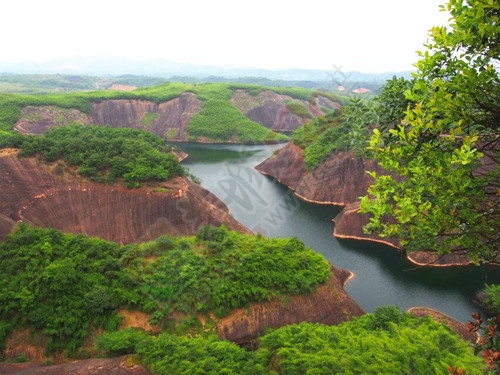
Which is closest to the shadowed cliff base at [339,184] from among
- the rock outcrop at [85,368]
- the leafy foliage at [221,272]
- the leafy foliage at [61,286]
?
the leafy foliage at [221,272]

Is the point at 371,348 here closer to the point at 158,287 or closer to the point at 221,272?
the point at 221,272

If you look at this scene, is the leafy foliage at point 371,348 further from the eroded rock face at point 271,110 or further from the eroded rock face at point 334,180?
the eroded rock face at point 271,110

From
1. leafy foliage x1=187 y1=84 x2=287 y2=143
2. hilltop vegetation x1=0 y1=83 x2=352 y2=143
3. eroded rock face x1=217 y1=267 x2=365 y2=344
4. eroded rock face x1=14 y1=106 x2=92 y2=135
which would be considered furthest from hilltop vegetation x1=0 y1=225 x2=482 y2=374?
leafy foliage x1=187 y1=84 x2=287 y2=143

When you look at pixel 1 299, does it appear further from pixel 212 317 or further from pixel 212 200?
pixel 212 200

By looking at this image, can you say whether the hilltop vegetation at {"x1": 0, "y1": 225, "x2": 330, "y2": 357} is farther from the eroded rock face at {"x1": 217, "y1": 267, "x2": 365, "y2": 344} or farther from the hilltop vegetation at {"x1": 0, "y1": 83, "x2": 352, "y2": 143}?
the hilltop vegetation at {"x1": 0, "y1": 83, "x2": 352, "y2": 143}

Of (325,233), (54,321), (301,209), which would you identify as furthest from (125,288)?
(301,209)
